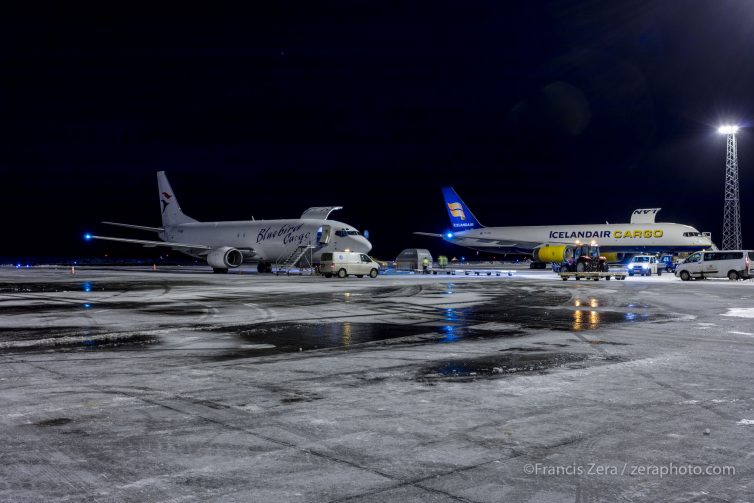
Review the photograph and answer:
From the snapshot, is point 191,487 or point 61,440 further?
point 61,440

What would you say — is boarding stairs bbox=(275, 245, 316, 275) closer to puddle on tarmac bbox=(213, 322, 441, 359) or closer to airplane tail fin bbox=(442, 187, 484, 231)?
puddle on tarmac bbox=(213, 322, 441, 359)

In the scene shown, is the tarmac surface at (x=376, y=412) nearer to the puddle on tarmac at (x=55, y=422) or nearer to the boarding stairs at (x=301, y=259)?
the puddle on tarmac at (x=55, y=422)

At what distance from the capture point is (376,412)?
20.5 ft

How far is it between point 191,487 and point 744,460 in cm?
413

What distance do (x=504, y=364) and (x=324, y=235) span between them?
3238cm

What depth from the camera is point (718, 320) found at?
49.0ft

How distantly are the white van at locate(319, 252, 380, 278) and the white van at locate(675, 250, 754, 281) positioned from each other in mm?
18009

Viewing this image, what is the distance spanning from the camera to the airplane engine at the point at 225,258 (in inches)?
1686

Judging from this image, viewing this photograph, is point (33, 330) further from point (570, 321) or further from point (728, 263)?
point (728, 263)

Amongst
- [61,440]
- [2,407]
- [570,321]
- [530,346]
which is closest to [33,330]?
[2,407]

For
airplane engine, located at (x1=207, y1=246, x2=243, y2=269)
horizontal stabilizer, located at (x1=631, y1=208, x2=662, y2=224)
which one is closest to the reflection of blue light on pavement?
airplane engine, located at (x1=207, y1=246, x2=243, y2=269)

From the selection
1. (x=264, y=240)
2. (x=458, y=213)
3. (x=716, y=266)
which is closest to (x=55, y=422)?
(x=716, y=266)

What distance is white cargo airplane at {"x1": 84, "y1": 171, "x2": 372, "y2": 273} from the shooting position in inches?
1609

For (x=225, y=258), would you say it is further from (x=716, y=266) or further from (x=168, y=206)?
(x=716, y=266)
